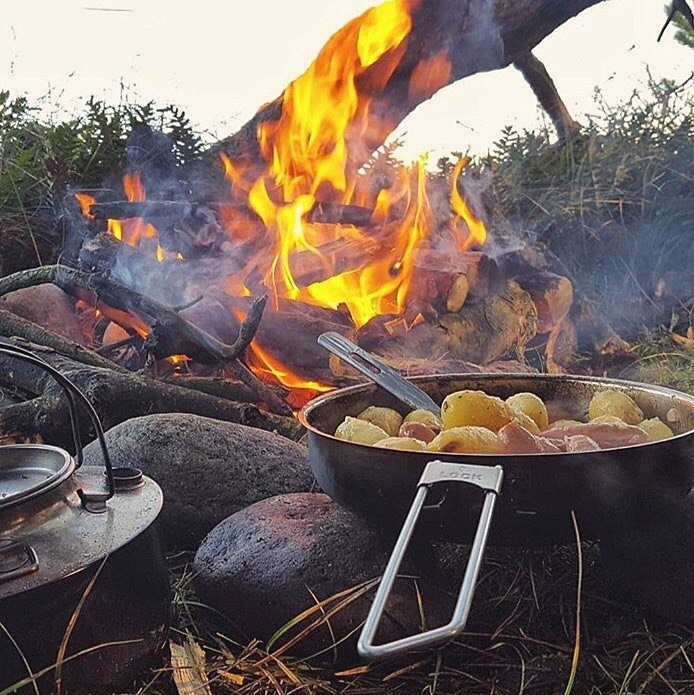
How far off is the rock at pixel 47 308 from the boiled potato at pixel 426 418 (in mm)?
2336

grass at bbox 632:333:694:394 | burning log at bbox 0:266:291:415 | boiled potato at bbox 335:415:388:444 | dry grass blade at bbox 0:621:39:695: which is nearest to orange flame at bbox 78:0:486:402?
burning log at bbox 0:266:291:415

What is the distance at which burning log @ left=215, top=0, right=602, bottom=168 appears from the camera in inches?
163

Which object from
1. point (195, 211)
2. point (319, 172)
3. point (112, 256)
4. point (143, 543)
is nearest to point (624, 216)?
point (319, 172)

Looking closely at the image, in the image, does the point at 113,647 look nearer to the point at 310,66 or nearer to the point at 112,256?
the point at 112,256

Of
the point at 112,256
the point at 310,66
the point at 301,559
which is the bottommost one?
the point at 301,559

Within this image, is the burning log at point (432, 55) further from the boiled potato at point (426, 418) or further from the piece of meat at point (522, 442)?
the piece of meat at point (522, 442)

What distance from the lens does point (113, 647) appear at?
153cm

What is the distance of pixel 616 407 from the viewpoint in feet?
6.54

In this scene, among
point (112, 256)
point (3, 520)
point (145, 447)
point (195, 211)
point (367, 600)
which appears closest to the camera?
point (3, 520)

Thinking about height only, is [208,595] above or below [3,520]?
below

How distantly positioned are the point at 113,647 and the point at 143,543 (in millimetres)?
193

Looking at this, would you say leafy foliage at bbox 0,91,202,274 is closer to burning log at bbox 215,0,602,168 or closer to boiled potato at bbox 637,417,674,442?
burning log at bbox 215,0,602,168

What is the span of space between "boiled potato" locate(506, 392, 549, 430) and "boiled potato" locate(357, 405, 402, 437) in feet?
0.91

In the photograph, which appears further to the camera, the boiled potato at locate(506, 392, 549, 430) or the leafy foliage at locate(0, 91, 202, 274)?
the leafy foliage at locate(0, 91, 202, 274)
